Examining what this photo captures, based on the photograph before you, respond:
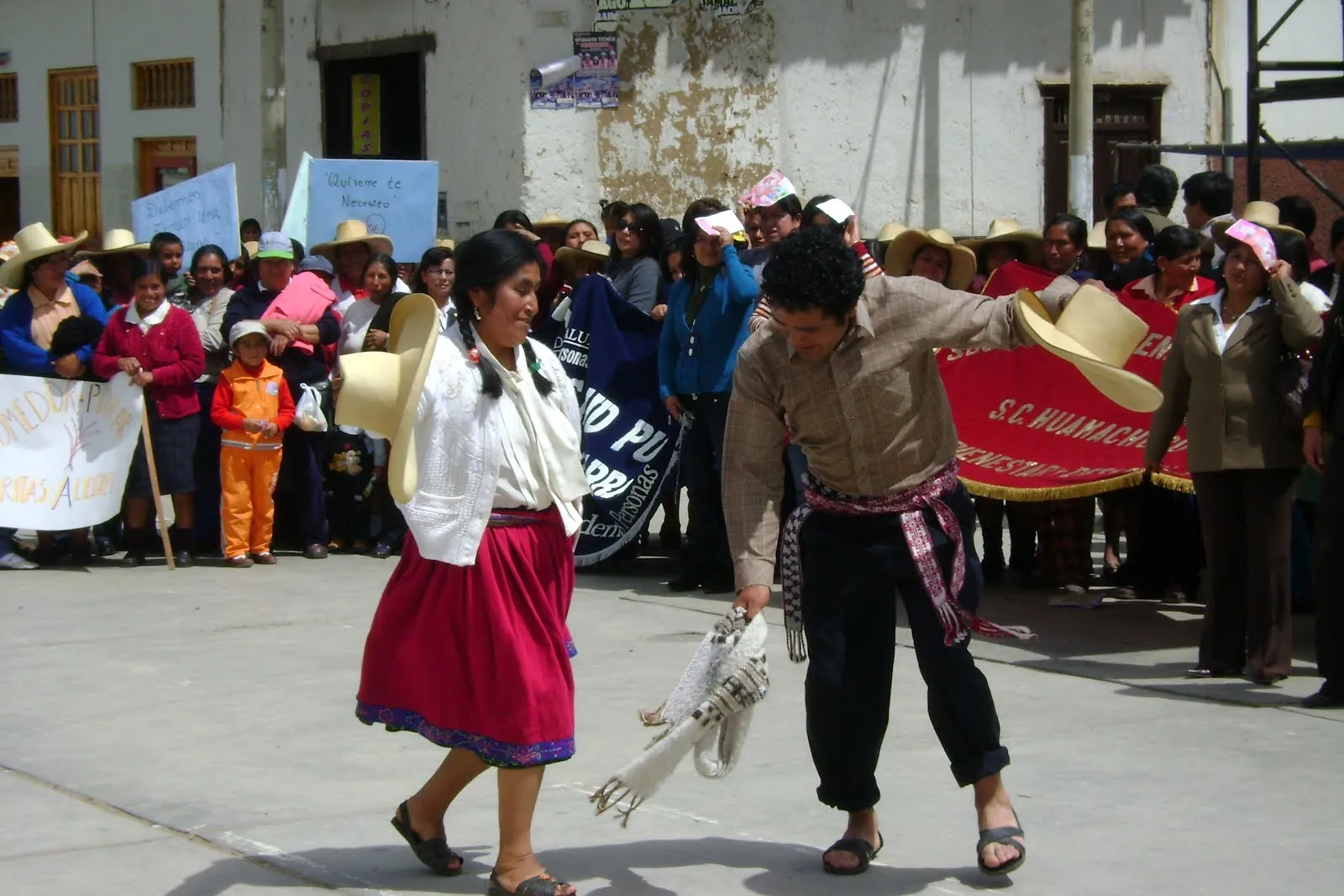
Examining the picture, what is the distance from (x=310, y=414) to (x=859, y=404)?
6171 millimetres

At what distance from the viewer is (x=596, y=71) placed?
1773 cm

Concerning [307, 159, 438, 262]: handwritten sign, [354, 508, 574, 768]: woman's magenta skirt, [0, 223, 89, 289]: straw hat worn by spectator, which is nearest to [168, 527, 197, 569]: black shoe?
[0, 223, 89, 289]: straw hat worn by spectator

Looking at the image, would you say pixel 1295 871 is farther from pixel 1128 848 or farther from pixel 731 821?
pixel 731 821

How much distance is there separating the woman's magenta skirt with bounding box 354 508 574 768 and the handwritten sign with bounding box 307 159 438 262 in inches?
316

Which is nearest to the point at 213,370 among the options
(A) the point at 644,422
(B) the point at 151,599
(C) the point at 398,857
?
(B) the point at 151,599

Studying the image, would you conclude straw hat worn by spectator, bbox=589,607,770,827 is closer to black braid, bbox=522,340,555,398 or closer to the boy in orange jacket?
black braid, bbox=522,340,555,398

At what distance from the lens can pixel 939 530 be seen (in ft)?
15.7

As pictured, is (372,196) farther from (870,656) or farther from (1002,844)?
(1002,844)

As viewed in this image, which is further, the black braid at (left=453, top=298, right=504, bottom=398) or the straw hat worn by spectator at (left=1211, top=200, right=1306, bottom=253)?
the straw hat worn by spectator at (left=1211, top=200, right=1306, bottom=253)

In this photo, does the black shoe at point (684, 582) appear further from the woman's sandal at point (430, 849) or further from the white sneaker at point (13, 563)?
the woman's sandal at point (430, 849)

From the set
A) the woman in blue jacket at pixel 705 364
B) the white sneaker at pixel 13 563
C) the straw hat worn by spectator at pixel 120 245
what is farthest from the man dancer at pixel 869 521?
the straw hat worn by spectator at pixel 120 245

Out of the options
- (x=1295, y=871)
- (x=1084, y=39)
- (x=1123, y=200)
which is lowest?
(x=1295, y=871)

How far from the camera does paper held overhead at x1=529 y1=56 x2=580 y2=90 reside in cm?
1773

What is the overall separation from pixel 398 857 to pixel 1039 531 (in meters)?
5.12
